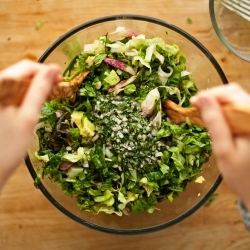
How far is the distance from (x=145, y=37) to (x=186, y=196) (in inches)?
21.1

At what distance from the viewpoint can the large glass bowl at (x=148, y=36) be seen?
134 centimetres

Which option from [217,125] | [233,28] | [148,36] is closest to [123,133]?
[148,36]

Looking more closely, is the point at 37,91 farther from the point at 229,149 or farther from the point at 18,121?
the point at 229,149

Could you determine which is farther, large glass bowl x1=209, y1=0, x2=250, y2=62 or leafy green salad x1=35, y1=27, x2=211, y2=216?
large glass bowl x1=209, y1=0, x2=250, y2=62

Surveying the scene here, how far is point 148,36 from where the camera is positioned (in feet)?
4.59

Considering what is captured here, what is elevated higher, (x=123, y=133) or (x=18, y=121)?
(x=18, y=121)

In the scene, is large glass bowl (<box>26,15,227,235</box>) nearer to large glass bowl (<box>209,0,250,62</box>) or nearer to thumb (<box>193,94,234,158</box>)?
large glass bowl (<box>209,0,250,62</box>)

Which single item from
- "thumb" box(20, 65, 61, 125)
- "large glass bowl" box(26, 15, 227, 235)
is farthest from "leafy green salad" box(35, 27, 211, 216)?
"thumb" box(20, 65, 61, 125)

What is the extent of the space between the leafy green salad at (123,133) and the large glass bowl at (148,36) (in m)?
0.06

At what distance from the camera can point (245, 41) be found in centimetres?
151

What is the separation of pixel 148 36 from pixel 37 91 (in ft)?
2.27

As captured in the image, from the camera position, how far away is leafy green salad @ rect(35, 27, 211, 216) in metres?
1.24

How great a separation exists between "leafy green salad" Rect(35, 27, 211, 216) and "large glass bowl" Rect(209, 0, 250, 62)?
270 millimetres

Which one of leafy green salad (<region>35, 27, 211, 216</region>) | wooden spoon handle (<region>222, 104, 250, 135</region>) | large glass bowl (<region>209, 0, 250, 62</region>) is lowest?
leafy green salad (<region>35, 27, 211, 216</region>)
